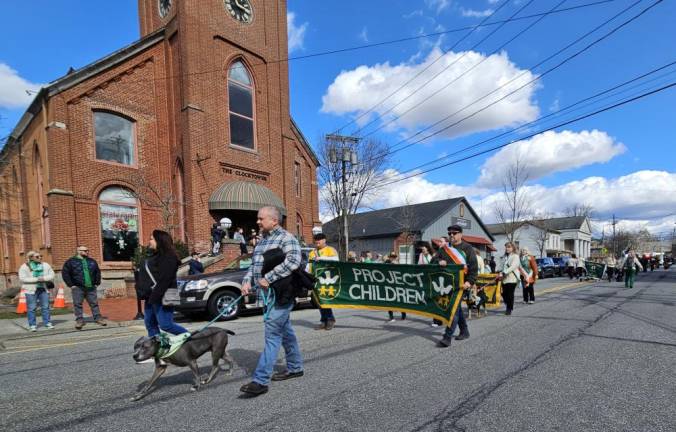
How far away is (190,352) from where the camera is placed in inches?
159

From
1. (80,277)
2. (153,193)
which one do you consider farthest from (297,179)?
(80,277)

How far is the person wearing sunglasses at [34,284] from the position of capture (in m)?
8.23

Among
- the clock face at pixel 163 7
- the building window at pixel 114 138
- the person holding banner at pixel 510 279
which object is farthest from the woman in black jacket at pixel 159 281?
the clock face at pixel 163 7

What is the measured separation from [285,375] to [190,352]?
106 centimetres

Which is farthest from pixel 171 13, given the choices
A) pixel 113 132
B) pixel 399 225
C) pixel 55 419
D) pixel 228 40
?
pixel 399 225

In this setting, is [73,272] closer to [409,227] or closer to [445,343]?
[445,343]

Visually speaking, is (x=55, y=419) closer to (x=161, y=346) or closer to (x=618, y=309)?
(x=161, y=346)

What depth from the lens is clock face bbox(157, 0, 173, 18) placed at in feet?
62.5

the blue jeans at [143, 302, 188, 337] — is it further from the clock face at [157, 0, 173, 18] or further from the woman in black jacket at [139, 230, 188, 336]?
the clock face at [157, 0, 173, 18]

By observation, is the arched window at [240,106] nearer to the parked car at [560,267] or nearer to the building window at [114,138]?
the building window at [114,138]

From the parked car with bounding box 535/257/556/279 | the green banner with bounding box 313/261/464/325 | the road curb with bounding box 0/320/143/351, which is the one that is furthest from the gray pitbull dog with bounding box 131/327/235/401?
the parked car with bounding box 535/257/556/279

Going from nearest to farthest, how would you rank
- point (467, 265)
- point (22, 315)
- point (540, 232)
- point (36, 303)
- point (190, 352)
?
point (190, 352)
point (467, 265)
point (36, 303)
point (22, 315)
point (540, 232)

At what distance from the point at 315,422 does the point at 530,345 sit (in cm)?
394

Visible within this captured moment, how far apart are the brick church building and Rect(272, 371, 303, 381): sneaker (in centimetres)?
1145
